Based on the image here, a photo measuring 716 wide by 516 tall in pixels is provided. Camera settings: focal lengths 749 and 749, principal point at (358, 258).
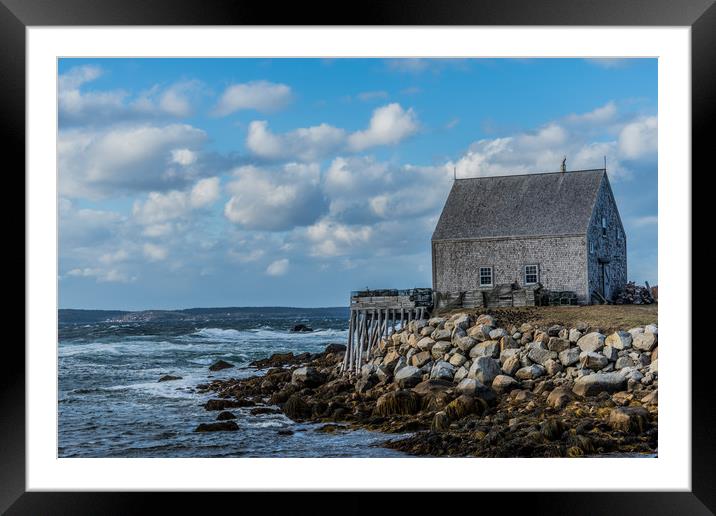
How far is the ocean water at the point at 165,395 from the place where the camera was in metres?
10.5

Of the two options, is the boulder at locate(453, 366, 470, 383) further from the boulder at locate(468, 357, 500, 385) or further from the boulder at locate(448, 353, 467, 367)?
the boulder at locate(448, 353, 467, 367)

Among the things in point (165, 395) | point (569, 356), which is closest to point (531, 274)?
point (569, 356)

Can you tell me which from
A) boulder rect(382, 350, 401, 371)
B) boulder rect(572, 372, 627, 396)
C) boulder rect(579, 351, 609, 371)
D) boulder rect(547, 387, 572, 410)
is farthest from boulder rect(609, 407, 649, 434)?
boulder rect(382, 350, 401, 371)

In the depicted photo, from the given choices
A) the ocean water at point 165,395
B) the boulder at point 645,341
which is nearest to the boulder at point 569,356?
the boulder at point 645,341

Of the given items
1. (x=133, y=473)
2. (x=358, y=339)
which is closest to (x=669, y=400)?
(x=133, y=473)

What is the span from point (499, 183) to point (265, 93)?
19.1 ft

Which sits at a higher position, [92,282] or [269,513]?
[92,282]

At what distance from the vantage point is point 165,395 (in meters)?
15.6

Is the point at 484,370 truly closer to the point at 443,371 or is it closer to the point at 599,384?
the point at 443,371

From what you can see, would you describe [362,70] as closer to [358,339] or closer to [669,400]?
[358,339]

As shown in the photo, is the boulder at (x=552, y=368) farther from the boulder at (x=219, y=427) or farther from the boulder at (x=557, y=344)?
the boulder at (x=219, y=427)

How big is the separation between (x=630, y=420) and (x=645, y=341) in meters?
2.74

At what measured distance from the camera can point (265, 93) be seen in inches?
684

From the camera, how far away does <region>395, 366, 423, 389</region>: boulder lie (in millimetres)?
11984
